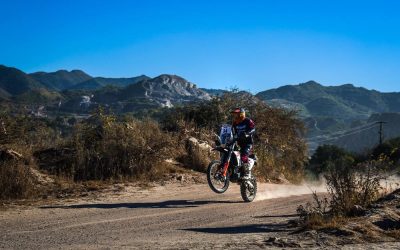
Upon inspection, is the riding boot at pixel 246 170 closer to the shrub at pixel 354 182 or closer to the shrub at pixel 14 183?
the shrub at pixel 354 182

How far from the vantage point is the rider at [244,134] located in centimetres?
1402

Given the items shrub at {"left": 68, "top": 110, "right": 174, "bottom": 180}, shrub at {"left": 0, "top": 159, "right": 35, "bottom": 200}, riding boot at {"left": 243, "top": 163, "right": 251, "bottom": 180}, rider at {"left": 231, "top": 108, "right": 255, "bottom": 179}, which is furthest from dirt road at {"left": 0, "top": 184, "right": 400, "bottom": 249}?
shrub at {"left": 68, "top": 110, "right": 174, "bottom": 180}

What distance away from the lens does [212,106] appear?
25.7 meters

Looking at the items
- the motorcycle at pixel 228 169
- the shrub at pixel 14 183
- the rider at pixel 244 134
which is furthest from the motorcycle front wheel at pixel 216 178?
the shrub at pixel 14 183

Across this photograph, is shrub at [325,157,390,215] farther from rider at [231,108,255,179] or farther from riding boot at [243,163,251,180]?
rider at [231,108,255,179]

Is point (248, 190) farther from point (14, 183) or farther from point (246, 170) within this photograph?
point (14, 183)

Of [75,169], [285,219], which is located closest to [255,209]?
[285,219]

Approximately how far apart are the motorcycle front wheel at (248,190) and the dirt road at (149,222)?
25 cm

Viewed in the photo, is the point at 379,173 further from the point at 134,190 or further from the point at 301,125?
the point at 301,125

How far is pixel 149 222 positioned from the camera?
992 centimetres

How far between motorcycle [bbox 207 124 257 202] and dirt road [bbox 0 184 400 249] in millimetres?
365

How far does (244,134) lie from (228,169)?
1.08m

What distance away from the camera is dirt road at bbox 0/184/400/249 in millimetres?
7883

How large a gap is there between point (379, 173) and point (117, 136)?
32.1ft
